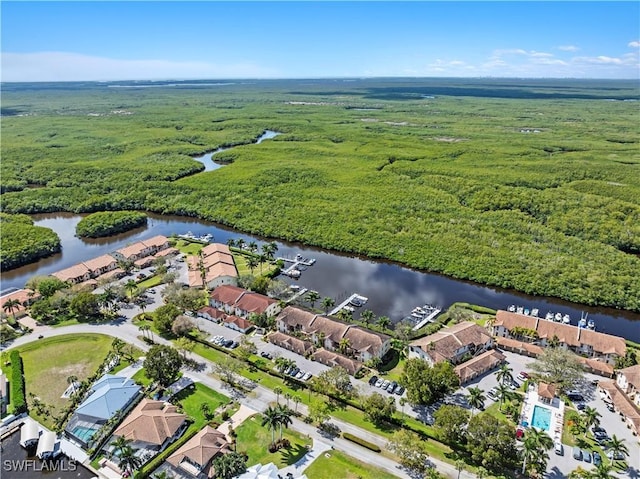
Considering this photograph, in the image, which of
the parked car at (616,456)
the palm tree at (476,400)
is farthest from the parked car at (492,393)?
the parked car at (616,456)

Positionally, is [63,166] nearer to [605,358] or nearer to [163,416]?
[163,416]

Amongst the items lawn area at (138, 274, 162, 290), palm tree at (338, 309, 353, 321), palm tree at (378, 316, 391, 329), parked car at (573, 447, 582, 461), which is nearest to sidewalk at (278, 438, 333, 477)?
palm tree at (378, 316, 391, 329)

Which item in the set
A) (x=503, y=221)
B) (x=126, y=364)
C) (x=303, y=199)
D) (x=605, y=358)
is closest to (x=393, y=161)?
(x=303, y=199)

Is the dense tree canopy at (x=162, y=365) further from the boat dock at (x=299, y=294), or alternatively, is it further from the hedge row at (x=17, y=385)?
the boat dock at (x=299, y=294)

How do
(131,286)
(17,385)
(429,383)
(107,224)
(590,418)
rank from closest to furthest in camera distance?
(590,418) < (429,383) < (17,385) < (131,286) < (107,224)

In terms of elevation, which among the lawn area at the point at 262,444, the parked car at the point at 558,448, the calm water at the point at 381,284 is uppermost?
the parked car at the point at 558,448

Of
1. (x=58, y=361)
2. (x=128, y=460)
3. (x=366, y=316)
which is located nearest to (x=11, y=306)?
(x=58, y=361)

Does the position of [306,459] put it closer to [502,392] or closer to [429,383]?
[429,383]
